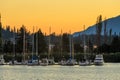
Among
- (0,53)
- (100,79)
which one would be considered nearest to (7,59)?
(0,53)

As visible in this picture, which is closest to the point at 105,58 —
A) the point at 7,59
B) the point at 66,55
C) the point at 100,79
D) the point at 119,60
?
the point at 119,60

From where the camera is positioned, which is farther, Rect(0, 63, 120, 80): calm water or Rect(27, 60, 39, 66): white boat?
Rect(27, 60, 39, 66): white boat

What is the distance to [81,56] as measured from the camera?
188m

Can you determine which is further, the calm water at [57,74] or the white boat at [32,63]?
the white boat at [32,63]

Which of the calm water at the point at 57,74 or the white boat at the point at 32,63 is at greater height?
the white boat at the point at 32,63

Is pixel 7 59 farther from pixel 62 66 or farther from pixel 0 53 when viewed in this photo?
pixel 62 66

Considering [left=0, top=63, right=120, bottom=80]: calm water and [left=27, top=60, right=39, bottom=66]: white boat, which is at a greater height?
[left=27, top=60, right=39, bottom=66]: white boat

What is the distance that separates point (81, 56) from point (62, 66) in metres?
29.6

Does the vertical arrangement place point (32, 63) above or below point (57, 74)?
above

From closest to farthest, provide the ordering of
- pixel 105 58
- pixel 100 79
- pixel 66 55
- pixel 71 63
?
pixel 100 79 → pixel 71 63 → pixel 66 55 → pixel 105 58

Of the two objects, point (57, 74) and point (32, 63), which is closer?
point (57, 74)

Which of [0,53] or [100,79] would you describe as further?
[0,53]

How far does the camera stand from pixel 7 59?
184750 millimetres

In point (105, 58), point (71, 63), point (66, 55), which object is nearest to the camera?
point (71, 63)
